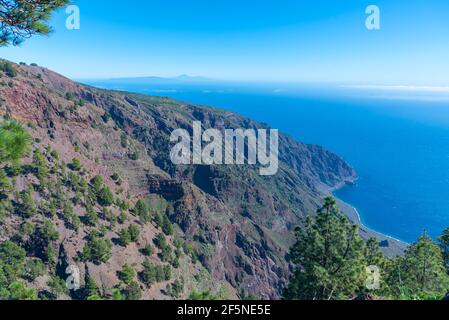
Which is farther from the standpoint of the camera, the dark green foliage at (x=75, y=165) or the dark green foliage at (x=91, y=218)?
the dark green foliage at (x=75, y=165)

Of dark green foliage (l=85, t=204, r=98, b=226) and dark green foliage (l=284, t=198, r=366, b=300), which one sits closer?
dark green foliage (l=284, t=198, r=366, b=300)

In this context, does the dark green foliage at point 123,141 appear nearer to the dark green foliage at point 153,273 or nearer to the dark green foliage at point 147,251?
the dark green foliage at point 147,251

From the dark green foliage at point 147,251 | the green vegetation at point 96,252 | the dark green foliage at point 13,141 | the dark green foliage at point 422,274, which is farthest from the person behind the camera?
the dark green foliage at point 147,251

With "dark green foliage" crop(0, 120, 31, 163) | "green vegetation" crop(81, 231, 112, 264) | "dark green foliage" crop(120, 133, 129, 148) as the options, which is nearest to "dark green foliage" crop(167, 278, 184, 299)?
"green vegetation" crop(81, 231, 112, 264)

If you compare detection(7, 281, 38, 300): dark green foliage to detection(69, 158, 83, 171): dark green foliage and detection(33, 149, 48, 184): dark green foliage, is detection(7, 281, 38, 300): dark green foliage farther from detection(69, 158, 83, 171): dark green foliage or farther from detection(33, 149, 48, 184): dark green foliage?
detection(69, 158, 83, 171): dark green foliage

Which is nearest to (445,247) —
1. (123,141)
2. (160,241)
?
(160,241)

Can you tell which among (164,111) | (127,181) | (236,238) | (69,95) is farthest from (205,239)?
(164,111)

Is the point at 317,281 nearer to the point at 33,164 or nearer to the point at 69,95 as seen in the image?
the point at 33,164

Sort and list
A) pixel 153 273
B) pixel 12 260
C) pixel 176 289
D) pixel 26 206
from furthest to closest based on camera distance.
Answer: pixel 176 289 → pixel 153 273 → pixel 26 206 → pixel 12 260

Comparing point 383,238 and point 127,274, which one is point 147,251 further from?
point 383,238

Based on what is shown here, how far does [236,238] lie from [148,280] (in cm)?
4099

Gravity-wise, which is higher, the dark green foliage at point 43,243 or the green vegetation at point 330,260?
the green vegetation at point 330,260

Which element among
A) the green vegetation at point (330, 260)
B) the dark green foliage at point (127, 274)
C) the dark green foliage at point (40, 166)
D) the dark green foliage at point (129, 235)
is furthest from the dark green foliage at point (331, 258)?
the dark green foliage at point (40, 166)

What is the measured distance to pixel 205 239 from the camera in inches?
3438
